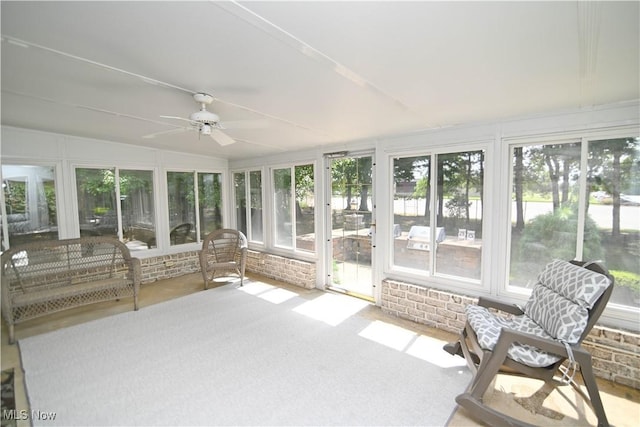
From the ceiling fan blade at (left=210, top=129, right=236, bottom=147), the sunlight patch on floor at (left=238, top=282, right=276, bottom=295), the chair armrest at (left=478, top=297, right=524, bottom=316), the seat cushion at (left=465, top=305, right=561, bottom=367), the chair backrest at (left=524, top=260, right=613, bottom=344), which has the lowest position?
the sunlight patch on floor at (left=238, top=282, right=276, bottom=295)

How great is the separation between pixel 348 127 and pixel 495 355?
259 cm

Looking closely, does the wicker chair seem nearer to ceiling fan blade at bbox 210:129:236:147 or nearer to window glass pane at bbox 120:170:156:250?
window glass pane at bbox 120:170:156:250

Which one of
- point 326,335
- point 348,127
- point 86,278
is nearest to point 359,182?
point 348,127

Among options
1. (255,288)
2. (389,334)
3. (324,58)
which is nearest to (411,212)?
(389,334)

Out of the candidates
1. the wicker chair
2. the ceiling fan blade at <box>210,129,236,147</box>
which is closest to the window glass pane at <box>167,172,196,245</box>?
the wicker chair

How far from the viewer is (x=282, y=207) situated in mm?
5371

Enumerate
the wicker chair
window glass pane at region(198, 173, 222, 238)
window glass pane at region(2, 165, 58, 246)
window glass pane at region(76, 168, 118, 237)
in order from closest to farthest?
window glass pane at region(2, 165, 58, 246), window glass pane at region(76, 168, 118, 237), the wicker chair, window glass pane at region(198, 173, 222, 238)

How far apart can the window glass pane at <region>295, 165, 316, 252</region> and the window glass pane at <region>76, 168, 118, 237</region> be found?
305 cm

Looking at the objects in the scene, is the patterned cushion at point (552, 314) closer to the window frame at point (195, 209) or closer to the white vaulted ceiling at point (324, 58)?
the white vaulted ceiling at point (324, 58)

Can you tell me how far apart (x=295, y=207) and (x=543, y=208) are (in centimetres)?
352

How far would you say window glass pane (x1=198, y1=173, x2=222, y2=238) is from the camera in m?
5.88

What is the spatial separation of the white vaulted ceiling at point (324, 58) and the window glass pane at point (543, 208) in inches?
18.8

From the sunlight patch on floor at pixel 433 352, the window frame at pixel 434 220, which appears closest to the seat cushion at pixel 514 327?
the sunlight patch on floor at pixel 433 352

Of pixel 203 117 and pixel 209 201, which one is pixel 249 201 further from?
pixel 203 117
